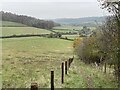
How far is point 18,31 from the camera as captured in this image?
7338 centimetres

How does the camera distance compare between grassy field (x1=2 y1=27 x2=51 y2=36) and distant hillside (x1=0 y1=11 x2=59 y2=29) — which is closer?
distant hillside (x1=0 y1=11 x2=59 y2=29)

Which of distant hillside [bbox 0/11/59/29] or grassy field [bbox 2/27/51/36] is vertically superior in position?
distant hillside [bbox 0/11/59/29]

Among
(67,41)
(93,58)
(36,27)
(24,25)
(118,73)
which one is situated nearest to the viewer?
(118,73)

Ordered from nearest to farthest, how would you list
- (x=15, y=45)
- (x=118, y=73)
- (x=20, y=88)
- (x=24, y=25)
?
1. (x=20, y=88)
2. (x=118, y=73)
3. (x=15, y=45)
4. (x=24, y=25)

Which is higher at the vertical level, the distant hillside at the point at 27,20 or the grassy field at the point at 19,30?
the distant hillside at the point at 27,20

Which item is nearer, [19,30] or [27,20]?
[19,30]

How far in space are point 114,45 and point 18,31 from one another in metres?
58.4

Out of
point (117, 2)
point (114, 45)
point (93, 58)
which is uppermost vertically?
point (117, 2)

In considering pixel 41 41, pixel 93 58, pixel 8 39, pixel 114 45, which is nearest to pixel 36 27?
pixel 41 41

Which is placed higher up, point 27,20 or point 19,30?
point 27,20

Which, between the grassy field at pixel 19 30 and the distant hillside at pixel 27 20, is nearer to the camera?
the distant hillside at pixel 27 20

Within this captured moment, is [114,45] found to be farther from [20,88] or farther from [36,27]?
[36,27]

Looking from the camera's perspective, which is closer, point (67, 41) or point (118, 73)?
point (118, 73)

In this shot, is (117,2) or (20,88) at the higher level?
(117,2)
